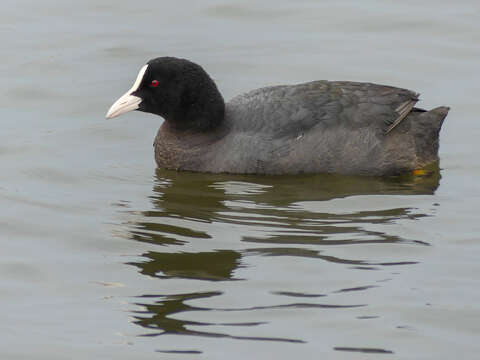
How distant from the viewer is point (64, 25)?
14.7 meters

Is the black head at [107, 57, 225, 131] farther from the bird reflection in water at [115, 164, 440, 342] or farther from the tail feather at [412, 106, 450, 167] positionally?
the tail feather at [412, 106, 450, 167]

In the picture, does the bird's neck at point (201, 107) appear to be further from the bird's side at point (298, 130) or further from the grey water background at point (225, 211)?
the grey water background at point (225, 211)

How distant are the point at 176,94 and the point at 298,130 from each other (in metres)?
1.24

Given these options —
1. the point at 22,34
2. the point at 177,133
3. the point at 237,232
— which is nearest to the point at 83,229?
the point at 237,232

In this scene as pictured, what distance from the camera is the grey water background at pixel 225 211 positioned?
704 cm

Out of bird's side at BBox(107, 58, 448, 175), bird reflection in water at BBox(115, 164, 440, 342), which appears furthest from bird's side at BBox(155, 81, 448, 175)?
bird reflection in water at BBox(115, 164, 440, 342)

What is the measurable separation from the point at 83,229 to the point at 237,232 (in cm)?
127

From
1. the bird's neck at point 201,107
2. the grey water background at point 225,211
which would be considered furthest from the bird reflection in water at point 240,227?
the bird's neck at point 201,107

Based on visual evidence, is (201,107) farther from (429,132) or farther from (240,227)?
(429,132)

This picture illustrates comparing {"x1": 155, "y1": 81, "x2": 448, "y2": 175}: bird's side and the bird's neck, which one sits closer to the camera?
{"x1": 155, "y1": 81, "x2": 448, "y2": 175}: bird's side

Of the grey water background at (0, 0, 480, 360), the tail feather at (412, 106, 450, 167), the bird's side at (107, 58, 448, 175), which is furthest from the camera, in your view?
the tail feather at (412, 106, 450, 167)

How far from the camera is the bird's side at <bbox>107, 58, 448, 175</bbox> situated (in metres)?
10.5

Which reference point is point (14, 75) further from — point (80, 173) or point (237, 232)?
point (237, 232)

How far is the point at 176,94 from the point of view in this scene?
10.7 metres
